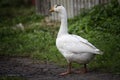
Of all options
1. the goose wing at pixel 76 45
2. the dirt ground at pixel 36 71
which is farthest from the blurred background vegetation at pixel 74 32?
the goose wing at pixel 76 45

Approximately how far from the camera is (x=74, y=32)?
14.4 metres

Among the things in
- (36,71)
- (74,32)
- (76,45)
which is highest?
(76,45)

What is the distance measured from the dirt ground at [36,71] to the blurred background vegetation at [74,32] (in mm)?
357

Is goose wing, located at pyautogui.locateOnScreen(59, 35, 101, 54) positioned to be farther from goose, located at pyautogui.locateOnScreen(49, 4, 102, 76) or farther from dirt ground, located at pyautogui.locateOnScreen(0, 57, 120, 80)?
dirt ground, located at pyautogui.locateOnScreen(0, 57, 120, 80)

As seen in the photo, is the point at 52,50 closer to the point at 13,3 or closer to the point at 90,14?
the point at 90,14

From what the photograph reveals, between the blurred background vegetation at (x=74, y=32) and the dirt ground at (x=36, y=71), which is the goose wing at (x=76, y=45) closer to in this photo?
the dirt ground at (x=36, y=71)

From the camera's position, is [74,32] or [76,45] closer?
[76,45]

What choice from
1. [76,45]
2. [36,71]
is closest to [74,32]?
[36,71]

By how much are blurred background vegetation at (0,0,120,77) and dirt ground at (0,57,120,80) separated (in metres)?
0.36

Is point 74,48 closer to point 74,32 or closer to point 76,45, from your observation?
point 76,45

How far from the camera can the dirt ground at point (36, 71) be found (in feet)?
33.3

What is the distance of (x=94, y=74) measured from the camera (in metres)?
10.4

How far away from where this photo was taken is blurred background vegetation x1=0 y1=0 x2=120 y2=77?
1185cm

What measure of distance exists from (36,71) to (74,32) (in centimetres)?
358
